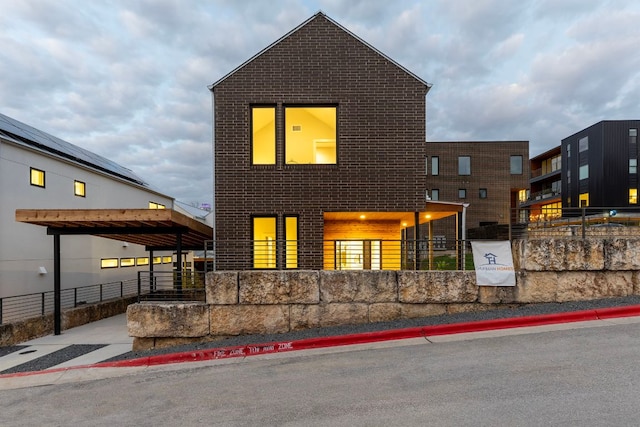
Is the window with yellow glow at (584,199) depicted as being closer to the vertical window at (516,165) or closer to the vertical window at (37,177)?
the vertical window at (516,165)

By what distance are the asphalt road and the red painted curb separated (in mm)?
374

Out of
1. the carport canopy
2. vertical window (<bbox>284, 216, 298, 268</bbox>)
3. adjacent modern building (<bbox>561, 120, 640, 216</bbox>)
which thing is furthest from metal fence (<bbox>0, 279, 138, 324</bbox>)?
adjacent modern building (<bbox>561, 120, 640, 216</bbox>)

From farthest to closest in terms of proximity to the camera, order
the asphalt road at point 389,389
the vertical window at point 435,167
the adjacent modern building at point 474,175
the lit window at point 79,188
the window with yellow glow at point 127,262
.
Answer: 1. the vertical window at point 435,167
2. the adjacent modern building at point 474,175
3. the window with yellow glow at point 127,262
4. the lit window at point 79,188
5. the asphalt road at point 389,389

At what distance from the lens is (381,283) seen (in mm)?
8148

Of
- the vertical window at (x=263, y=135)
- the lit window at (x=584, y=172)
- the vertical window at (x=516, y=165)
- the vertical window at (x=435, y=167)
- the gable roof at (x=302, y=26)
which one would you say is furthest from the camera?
the lit window at (x=584, y=172)

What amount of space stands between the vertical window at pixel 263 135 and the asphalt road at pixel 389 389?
611 cm

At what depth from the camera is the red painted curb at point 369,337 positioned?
7203mm

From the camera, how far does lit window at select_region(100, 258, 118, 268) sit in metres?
18.2

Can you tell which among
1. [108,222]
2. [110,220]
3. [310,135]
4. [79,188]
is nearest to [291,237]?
[310,135]

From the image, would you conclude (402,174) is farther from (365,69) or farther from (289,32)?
(289,32)

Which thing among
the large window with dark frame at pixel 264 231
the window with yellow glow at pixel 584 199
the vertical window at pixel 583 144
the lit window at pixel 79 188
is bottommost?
the large window with dark frame at pixel 264 231

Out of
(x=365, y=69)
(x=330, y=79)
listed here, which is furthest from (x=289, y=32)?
(x=365, y=69)

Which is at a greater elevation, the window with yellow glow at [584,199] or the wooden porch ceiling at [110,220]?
the window with yellow glow at [584,199]

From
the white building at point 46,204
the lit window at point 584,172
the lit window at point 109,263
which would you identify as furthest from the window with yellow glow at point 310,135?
the lit window at point 584,172
